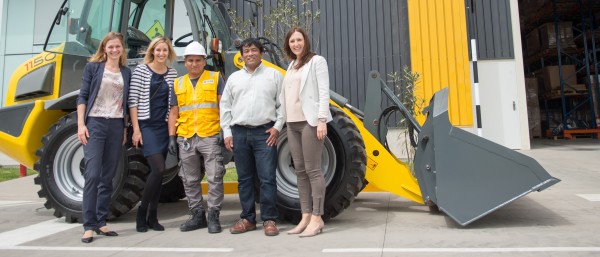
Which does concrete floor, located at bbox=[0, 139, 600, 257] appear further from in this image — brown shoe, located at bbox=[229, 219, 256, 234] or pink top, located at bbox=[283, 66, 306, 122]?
pink top, located at bbox=[283, 66, 306, 122]

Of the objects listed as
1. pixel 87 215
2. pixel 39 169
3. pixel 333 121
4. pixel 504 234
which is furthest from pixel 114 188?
pixel 504 234

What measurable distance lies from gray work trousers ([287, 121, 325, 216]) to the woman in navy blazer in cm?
152

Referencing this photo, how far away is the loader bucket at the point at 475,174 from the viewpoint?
3426 millimetres

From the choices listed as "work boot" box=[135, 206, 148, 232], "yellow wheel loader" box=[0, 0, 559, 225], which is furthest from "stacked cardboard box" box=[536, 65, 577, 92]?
"work boot" box=[135, 206, 148, 232]

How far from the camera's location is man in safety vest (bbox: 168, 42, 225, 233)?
3652mm

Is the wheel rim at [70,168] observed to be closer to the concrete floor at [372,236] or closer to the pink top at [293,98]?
the concrete floor at [372,236]

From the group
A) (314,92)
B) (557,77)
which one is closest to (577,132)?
(557,77)

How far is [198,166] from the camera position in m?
3.77

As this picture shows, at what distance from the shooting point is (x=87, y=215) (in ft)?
11.7

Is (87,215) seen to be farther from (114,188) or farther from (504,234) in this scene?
(504,234)

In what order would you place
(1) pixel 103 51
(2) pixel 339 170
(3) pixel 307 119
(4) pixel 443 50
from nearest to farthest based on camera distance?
(3) pixel 307 119 → (1) pixel 103 51 → (2) pixel 339 170 → (4) pixel 443 50

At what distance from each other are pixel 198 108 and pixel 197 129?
0.60ft

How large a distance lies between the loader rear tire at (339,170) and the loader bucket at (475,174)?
26.1 inches

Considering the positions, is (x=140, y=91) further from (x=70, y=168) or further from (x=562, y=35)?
(x=562, y=35)
